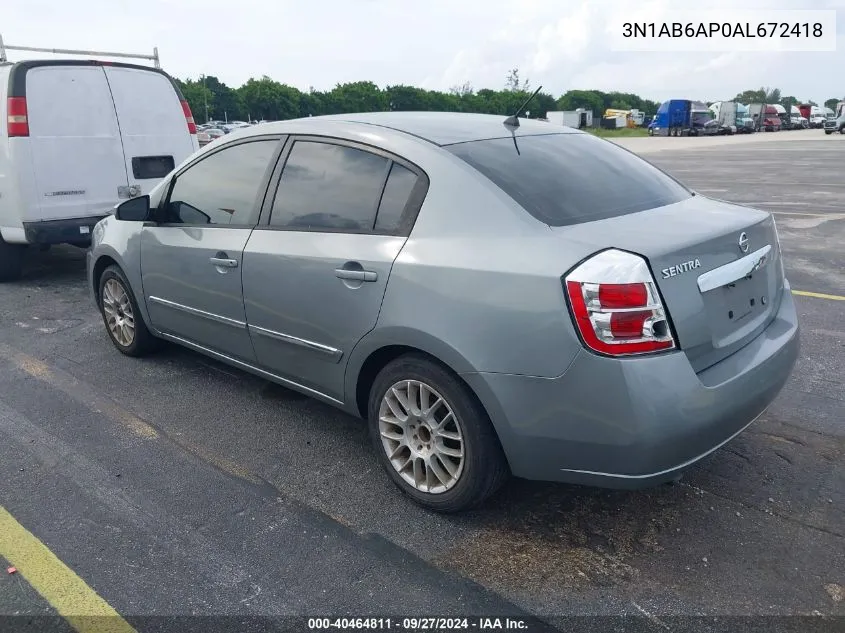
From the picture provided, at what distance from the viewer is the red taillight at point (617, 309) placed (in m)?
2.43

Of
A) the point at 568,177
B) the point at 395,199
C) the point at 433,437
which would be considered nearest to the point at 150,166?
the point at 395,199

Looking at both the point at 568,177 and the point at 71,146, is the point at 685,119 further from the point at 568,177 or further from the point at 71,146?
the point at 568,177

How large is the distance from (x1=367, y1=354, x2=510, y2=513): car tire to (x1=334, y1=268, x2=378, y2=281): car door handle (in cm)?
37

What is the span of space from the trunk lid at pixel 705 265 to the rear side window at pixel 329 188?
95 cm

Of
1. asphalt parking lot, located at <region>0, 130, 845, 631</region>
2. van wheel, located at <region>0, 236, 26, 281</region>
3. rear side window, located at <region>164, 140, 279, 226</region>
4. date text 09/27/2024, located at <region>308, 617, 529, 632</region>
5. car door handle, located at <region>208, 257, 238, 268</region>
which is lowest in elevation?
date text 09/27/2024, located at <region>308, 617, 529, 632</region>

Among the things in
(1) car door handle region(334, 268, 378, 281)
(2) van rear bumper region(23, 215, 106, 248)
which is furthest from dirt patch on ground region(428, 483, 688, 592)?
(2) van rear bumper region(23, 215, 106, 248)

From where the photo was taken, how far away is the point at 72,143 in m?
6.85

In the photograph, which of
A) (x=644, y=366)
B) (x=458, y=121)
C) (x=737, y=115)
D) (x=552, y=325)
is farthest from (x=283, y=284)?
(x=737, y=115)

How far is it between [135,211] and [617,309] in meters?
3.08

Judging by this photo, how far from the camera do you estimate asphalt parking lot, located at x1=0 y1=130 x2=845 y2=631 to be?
8.25 ft

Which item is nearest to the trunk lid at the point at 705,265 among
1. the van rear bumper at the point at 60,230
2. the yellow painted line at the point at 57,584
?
the yellow painted line at the point at 57,584

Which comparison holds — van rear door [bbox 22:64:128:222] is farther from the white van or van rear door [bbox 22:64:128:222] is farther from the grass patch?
the grass patch

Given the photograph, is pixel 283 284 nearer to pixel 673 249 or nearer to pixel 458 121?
pixel 458 121

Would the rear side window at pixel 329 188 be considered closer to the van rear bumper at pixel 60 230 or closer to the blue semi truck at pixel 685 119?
the van rear bumper at pixel 60 230
